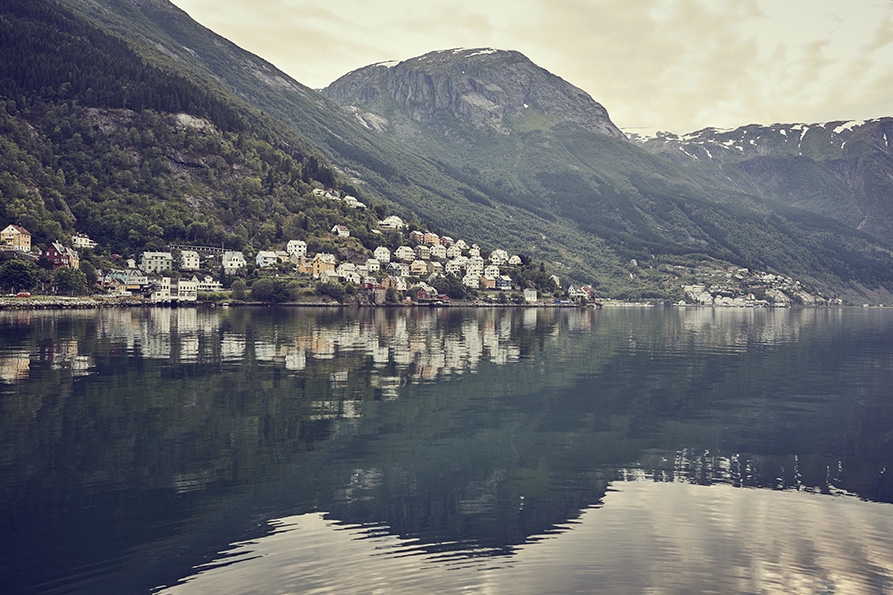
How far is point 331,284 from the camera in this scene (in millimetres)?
152000

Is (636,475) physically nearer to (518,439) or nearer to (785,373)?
(518,439)

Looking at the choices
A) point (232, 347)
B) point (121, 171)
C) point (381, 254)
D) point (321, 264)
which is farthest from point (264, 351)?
point (121, 171)

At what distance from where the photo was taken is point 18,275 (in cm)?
11975

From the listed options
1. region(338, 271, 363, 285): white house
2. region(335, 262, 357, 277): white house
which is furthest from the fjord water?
region(335, 262, 357, 277): white house

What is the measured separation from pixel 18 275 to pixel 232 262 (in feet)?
146

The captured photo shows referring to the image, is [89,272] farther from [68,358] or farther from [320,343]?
[68,358]

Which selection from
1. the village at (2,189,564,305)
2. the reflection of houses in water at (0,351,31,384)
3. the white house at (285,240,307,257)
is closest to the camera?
the reflection of houses in water at (0,351,31,384)

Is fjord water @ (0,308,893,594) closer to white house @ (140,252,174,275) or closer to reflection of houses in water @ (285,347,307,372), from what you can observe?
reflection of houses in water @ (285,347,307,372)

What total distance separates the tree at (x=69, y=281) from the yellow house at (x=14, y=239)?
9.20 m

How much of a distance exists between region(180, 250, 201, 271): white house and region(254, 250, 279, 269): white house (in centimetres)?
1391

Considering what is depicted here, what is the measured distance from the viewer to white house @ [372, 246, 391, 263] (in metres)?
188

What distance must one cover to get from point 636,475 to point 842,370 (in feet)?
142

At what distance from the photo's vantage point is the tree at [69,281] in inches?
4916

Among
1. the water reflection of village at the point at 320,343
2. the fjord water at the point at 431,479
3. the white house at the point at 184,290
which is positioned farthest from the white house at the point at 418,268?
the fjord water at the point at 431,479
